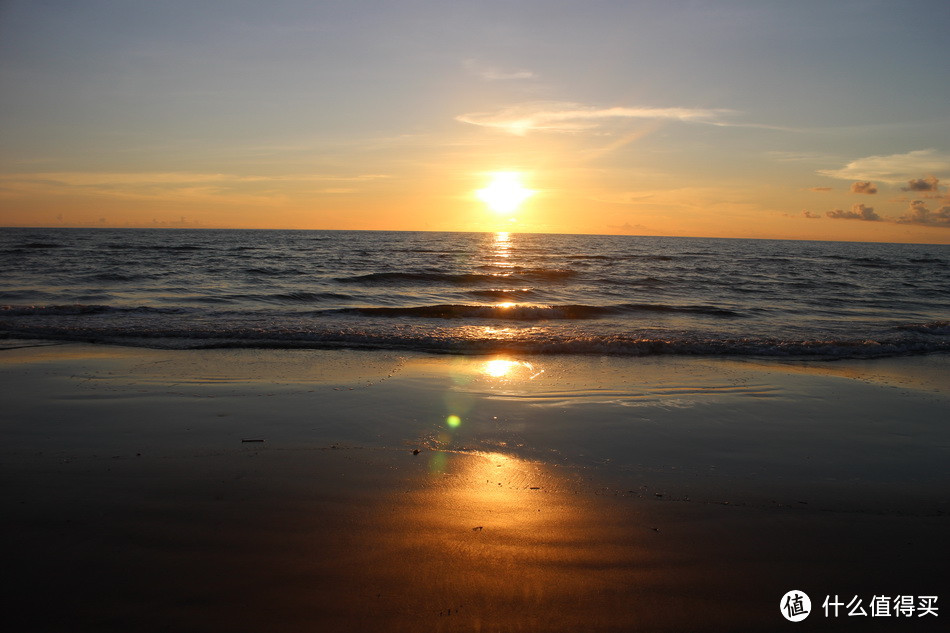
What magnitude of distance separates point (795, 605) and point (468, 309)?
47.1ft

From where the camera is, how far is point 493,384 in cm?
793

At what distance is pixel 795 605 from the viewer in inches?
121

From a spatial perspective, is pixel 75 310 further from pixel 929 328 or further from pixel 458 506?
pixel 929 328

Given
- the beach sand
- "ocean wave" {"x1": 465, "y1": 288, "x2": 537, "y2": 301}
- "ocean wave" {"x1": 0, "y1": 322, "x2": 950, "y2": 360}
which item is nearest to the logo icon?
the beach sand

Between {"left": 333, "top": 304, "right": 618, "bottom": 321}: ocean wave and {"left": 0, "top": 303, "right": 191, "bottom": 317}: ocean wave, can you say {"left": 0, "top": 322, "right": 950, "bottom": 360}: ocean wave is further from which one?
{"left": 333, "top": 304, "right": 618, "bottom": 321}: ocean wave

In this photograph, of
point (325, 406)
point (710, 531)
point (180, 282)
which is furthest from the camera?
point (180, 282)

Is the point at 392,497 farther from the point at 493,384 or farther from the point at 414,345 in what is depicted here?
the point at 414,345

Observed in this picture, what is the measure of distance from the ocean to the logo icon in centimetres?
776

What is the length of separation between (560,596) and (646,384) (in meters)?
5.47

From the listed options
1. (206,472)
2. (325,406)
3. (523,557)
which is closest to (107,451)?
(206,472)

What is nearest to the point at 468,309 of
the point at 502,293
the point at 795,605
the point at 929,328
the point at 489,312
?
the point at 489,312

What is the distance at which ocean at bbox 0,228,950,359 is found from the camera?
11.3 metres

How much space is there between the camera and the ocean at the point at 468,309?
11.3m

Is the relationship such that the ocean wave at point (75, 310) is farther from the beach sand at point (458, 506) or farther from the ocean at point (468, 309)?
the beach sand at point (458, 506)
